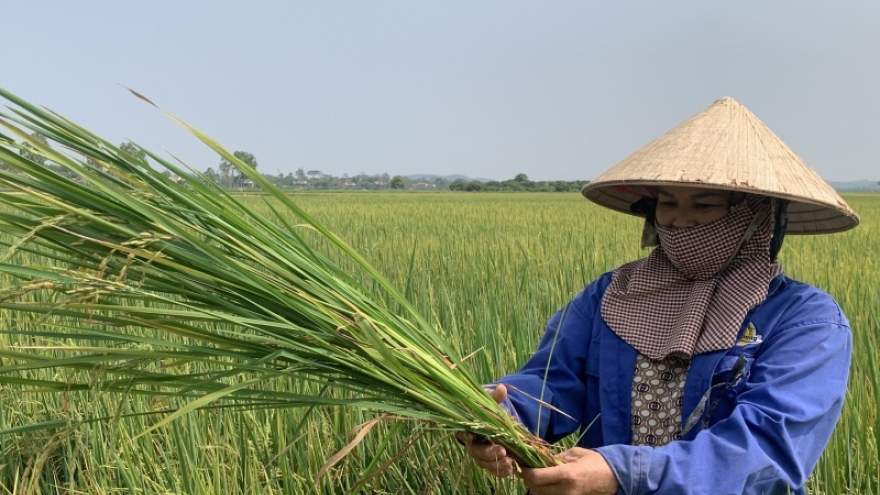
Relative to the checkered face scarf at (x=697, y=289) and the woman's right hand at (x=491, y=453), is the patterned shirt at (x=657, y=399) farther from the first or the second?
the woman's right hand at (x=491, y=453)

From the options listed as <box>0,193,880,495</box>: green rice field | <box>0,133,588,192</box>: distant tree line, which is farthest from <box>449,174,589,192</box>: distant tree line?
<box>0,193,880,495</box>: green rice field

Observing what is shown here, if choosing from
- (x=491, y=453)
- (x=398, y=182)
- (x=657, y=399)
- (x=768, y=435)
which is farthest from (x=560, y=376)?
(x=398, y=182)

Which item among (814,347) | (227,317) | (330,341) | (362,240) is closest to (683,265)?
(814,347)

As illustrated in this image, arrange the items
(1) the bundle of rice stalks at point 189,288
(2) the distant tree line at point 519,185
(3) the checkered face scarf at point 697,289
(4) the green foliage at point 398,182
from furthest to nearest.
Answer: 1. (4) the green foliage at point 398,182
2. (2) the distant tree line at point 519,185
3. (3) the checkered face scarf at point 697,289
4. (1) the bundle of rice stalks at point 189,288

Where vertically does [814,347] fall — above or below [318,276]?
below

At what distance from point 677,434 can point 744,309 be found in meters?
0.25

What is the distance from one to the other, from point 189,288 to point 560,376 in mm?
774

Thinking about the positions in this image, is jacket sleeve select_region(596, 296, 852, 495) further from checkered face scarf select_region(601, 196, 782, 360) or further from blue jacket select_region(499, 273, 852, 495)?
checkered face scarf select_region(601, 196, 782, 360)

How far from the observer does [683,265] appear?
53.7 inches

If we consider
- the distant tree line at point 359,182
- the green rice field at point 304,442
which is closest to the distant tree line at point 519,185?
the distant tree line at point 359,182

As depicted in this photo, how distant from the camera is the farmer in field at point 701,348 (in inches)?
43.4

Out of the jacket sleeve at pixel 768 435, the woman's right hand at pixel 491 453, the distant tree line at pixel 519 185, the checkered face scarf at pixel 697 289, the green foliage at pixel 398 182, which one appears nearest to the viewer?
the jacket sleeve at pixel 768 435

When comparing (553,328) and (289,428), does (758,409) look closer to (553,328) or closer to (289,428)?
(553,328)

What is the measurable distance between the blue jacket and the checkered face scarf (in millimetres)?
33
